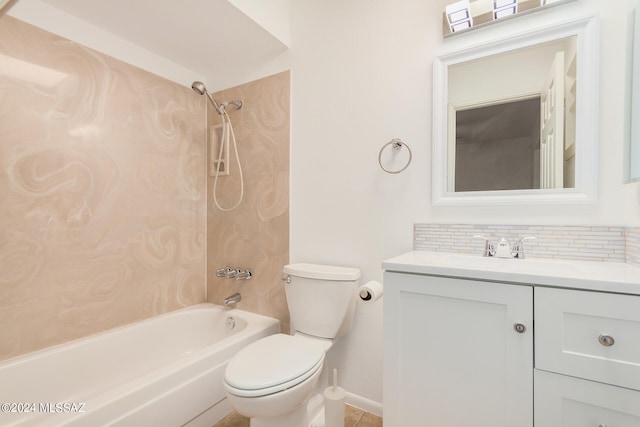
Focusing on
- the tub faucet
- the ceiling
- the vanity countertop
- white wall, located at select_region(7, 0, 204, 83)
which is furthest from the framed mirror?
white wall, located at select_region(7, 0, 204, 83)

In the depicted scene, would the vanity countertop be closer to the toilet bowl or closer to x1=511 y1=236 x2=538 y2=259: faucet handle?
x1=511 y1=236 x2=538 y2=259: faucet handle

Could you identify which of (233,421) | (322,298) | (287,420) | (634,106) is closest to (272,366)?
(287,420)

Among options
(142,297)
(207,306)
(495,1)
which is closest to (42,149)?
(142,297)

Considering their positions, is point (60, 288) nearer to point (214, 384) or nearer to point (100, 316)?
point (100, 316)

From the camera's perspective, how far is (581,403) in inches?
30.3

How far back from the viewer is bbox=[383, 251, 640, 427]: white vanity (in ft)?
2.42

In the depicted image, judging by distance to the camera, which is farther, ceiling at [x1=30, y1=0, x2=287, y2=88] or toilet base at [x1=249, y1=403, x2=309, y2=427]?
ceiling at [x1=30, y1=0, x2=287, y2=88]

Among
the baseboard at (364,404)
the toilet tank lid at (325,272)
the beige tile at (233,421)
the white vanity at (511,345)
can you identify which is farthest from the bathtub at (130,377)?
the white vanity at (511,345)

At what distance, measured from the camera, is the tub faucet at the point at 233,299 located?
1.92 meters

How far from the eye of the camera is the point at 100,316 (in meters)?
1.63

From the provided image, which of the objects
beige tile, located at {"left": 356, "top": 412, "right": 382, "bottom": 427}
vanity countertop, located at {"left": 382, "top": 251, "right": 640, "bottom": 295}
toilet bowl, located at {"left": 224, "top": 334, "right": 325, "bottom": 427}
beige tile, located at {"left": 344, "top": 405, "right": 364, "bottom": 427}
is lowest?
beige tile, located at {"left": 344, "top": 405, "right": 364, "bottom": 427}

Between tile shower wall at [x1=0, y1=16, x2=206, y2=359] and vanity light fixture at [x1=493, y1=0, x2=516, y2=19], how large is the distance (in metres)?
1.94

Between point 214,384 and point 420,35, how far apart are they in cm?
199

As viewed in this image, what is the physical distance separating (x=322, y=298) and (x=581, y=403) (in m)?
1.00
